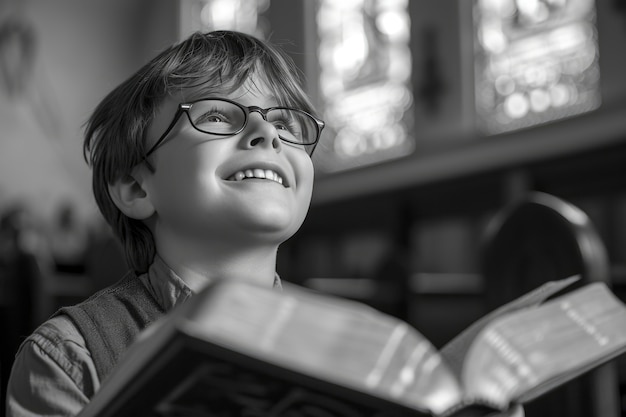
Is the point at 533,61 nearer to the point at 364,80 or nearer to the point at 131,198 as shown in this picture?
the point at 364,80

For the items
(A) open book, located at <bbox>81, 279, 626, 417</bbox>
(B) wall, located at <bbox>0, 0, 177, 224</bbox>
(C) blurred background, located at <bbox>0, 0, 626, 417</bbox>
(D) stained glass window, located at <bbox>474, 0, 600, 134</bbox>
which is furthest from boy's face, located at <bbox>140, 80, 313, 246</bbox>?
(B) wall, located at <bbox>0, 0, 177, 224</bbox>

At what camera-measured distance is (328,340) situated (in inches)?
16.8

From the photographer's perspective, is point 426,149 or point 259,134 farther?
point 426,149

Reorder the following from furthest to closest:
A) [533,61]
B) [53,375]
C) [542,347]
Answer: [533,61]
[53,375]
[542,347]

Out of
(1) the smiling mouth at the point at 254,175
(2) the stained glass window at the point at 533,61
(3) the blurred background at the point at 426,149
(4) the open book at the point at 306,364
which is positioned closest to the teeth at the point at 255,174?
(1) the smiling mouth at the point at 254,175

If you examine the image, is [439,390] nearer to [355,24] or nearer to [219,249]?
[219,249]

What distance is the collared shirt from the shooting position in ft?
2.21

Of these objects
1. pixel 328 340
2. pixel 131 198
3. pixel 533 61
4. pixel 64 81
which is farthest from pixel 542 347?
pixel 64 81

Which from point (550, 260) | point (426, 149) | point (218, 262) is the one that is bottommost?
point (426, 149)

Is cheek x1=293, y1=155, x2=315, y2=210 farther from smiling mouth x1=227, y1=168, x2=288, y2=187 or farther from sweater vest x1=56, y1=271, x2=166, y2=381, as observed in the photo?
sweater vest x1=56, y1=271, x2=166, y2=381

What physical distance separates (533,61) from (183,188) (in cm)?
426

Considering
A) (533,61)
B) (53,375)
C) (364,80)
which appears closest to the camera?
(53,375)

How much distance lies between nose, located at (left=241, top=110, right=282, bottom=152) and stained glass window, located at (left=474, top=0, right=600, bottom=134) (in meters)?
3.77

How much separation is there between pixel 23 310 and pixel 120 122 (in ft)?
3.98
